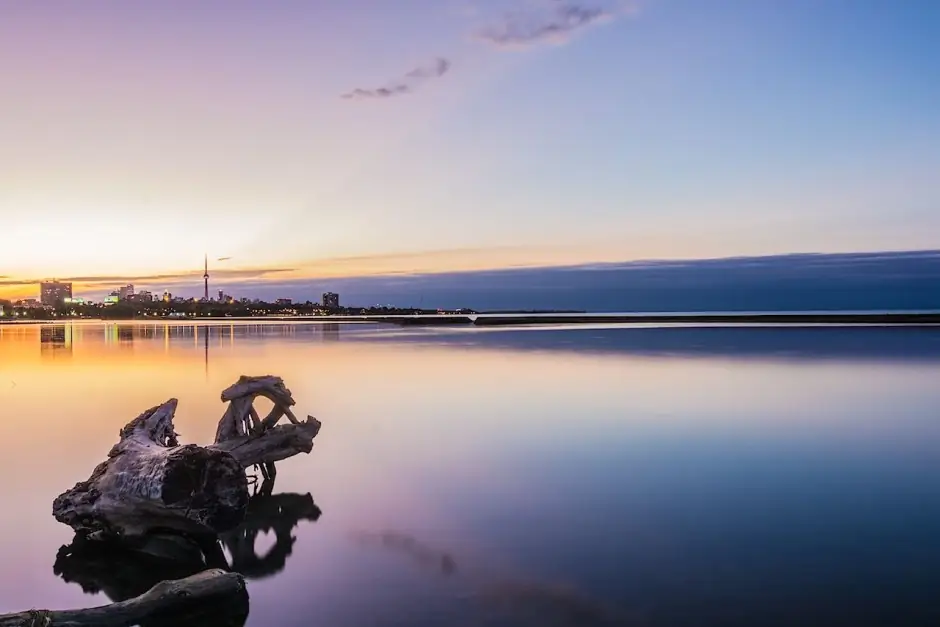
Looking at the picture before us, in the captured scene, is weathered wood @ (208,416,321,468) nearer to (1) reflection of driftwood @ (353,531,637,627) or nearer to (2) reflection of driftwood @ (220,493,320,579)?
(2) reflection of driftwood @ (220,493,320,579)

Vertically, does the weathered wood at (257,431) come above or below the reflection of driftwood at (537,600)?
above

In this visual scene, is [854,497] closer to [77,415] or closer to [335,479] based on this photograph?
[335,479]

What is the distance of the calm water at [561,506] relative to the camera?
678cm

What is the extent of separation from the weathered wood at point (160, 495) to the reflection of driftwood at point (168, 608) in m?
1.51

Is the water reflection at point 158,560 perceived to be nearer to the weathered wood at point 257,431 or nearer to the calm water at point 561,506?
the calm water at point 561,506

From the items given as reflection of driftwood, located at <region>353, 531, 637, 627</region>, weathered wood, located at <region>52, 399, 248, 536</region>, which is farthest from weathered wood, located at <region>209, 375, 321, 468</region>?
reflection of driftwood, located at <region>353, 531, 637, 627</region>

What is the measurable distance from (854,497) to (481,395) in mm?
14523

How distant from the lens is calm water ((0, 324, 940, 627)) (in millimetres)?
6777

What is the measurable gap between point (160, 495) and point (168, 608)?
199cm

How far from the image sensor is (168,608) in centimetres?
616

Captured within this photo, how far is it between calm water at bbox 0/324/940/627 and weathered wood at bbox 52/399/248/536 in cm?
48

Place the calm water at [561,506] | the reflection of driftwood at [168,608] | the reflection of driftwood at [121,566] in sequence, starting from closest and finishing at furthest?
1. the reflection of driftwood at [168,608]
2. the calm water at [561,506]
3. the reflection of driftwood at [121,566]

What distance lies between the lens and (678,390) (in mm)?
24781

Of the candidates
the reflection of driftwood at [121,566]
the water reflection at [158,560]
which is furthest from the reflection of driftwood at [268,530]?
the reflection of driftwood at [121,566]
